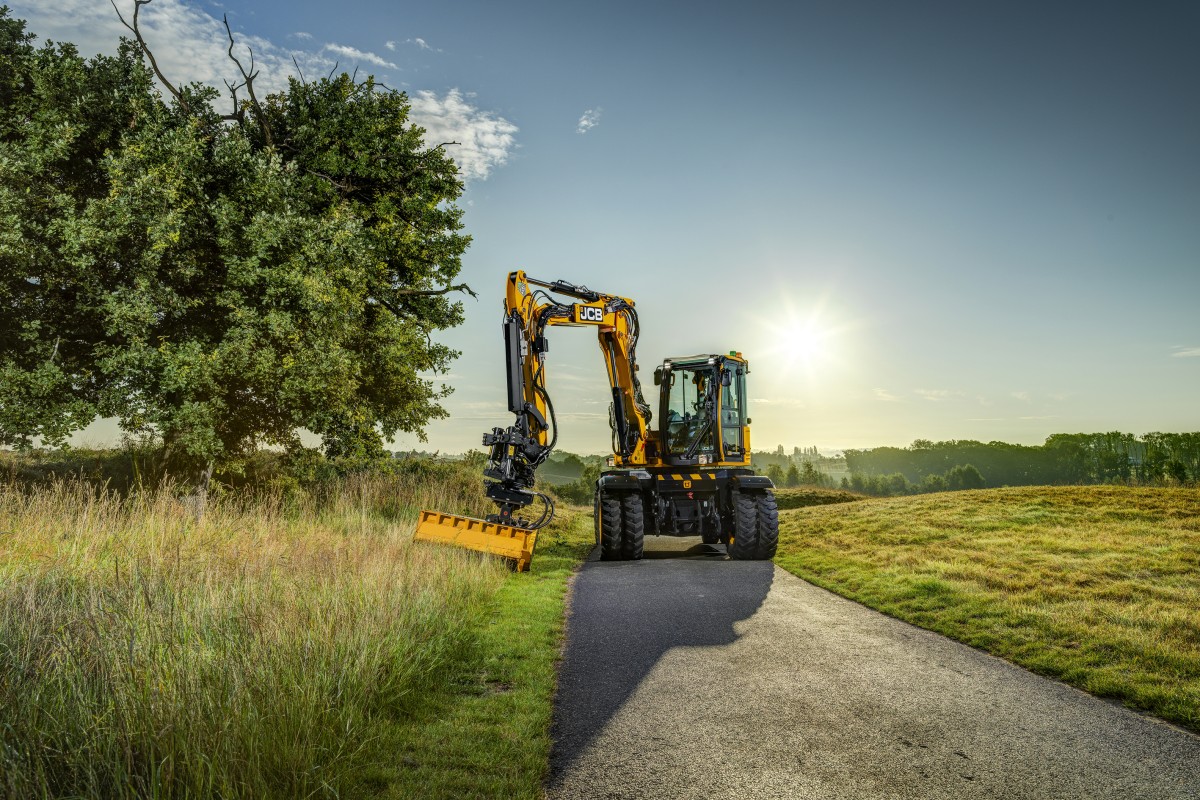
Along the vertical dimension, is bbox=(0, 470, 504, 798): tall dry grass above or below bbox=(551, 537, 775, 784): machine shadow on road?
above

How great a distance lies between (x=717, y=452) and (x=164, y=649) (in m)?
11.2

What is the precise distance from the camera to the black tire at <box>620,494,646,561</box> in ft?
44.1

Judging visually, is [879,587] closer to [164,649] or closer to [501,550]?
[501,550]

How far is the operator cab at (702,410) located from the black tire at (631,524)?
1611 mm

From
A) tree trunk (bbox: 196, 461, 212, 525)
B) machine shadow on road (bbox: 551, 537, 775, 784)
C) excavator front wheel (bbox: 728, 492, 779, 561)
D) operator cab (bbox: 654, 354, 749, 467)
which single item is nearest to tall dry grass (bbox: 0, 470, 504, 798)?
machine shadow on road (bbox: 551, 537, 775, 784)

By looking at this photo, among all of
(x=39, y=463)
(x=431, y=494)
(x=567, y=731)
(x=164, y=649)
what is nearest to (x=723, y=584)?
(x=567, y=731)

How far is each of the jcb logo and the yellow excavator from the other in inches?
0.9

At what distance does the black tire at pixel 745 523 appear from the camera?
13562 mm

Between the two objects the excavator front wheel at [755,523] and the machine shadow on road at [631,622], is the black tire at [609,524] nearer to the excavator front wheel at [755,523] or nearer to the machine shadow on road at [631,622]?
the machine shadow on road at [631,622]

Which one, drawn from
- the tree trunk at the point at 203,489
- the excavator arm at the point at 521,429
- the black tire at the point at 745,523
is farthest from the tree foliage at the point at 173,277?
the black tire at the point at 745,523

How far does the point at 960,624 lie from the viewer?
8008 mm

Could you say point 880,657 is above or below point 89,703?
below

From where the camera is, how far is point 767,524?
44.5 feet

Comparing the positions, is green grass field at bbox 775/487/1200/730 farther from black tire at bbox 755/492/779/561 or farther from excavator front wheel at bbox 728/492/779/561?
excavator front wheel at bbox 728/492/779/561
